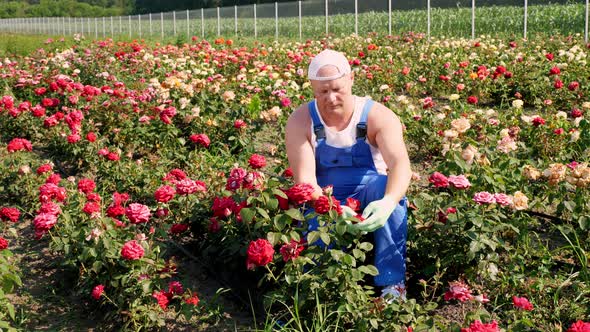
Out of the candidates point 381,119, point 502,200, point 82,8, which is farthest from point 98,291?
point 82,8

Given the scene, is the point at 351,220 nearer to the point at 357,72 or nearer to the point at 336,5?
the point at 357,72

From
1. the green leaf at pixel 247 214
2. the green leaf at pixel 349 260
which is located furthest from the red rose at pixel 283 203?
the green leaf at pixel 349 260

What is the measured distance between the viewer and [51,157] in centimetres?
530

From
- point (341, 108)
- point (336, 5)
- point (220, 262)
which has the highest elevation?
point (336, 5)

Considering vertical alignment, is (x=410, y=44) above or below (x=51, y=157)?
above

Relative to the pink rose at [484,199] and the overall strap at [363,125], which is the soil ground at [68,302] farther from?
the pink rose at [484,199]

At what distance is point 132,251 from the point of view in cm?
268

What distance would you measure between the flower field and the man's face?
383 mm

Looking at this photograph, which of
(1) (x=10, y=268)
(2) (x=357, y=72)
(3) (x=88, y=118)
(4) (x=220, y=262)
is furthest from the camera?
(2) (x=357, y=72)

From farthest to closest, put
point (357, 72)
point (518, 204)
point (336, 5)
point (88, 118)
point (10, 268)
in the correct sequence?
point (336, 5) < point (357, 72) < point (88, 118) < point (518, 204) < point (10, 268)

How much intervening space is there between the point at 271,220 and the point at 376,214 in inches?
16.0

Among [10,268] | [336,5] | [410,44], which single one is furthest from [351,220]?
[336,5]

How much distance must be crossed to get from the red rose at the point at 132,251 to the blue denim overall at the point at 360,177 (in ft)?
2.96

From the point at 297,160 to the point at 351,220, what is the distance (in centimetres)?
56
